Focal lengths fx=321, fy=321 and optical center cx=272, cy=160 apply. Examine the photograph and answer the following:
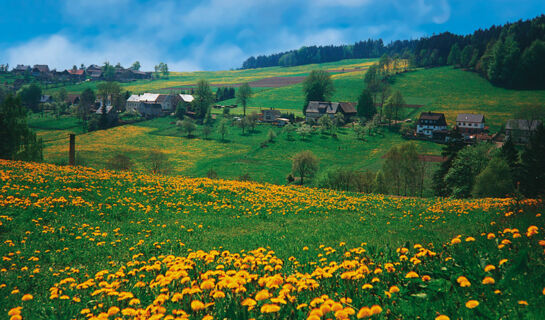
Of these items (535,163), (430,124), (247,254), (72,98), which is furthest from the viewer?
(72,98)

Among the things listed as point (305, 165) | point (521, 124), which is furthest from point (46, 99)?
point (521, 124)

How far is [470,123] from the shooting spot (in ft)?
318

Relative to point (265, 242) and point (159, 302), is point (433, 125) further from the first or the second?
point (159, 302)

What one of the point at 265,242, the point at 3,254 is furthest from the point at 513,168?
the point at 3,254

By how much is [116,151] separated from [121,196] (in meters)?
71.4

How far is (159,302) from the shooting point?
5004mm

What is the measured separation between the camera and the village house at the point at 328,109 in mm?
122688

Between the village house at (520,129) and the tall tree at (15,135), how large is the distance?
345ft

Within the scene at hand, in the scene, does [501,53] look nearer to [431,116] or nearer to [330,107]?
[431,116]

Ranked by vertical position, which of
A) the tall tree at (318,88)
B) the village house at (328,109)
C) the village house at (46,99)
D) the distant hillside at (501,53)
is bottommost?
the village house at (328,109)

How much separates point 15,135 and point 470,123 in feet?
362

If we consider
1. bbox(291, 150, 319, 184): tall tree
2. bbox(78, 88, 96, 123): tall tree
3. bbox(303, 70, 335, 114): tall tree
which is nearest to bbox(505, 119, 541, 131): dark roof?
bbox(291, 150, 319, 184): tall tree

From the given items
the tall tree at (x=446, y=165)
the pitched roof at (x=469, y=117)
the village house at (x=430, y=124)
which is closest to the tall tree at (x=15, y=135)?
the tall tree at (x=446, y=165)

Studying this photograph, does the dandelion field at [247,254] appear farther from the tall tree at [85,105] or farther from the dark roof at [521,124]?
the tall tree at [85,105]
